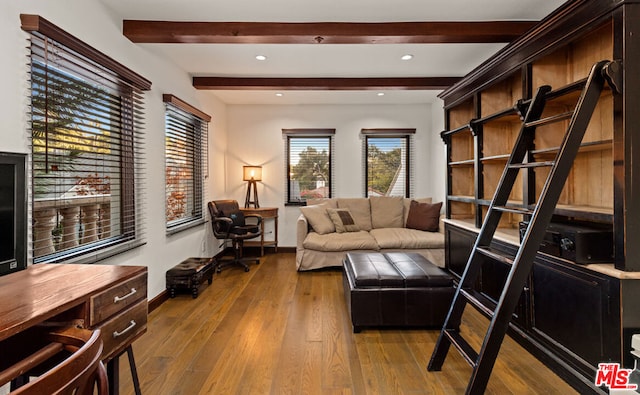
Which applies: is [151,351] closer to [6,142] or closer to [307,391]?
[307,391]

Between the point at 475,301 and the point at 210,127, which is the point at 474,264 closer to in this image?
the point at 475,301

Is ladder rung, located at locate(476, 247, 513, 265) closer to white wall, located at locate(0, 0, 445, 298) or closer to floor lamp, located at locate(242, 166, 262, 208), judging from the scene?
white wall, located at locate(0, 0, 445, 298)

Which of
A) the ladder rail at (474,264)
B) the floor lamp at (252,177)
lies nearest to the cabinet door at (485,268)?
the ladder rail at (474,264)

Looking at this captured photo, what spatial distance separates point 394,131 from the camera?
583 centimetres

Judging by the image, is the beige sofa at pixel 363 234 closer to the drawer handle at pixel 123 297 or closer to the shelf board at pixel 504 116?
the shelf board at pixel 504 116

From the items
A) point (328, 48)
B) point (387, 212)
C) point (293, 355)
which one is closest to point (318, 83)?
point (328, 48)

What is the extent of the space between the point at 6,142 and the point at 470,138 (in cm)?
403

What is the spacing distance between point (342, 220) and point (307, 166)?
1.38 meters

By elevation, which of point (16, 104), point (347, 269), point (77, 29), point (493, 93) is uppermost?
point (77, 29)

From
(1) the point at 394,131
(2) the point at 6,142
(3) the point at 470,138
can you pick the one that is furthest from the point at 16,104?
(1) the point at 394,131

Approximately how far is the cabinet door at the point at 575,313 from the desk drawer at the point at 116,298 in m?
2.33

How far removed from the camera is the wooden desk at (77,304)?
1.17 meters

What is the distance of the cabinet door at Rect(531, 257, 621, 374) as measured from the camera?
1676mm

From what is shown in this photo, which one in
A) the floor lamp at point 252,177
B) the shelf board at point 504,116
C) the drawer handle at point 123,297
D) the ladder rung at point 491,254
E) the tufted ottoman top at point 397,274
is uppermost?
the shelf board at point 504,116
